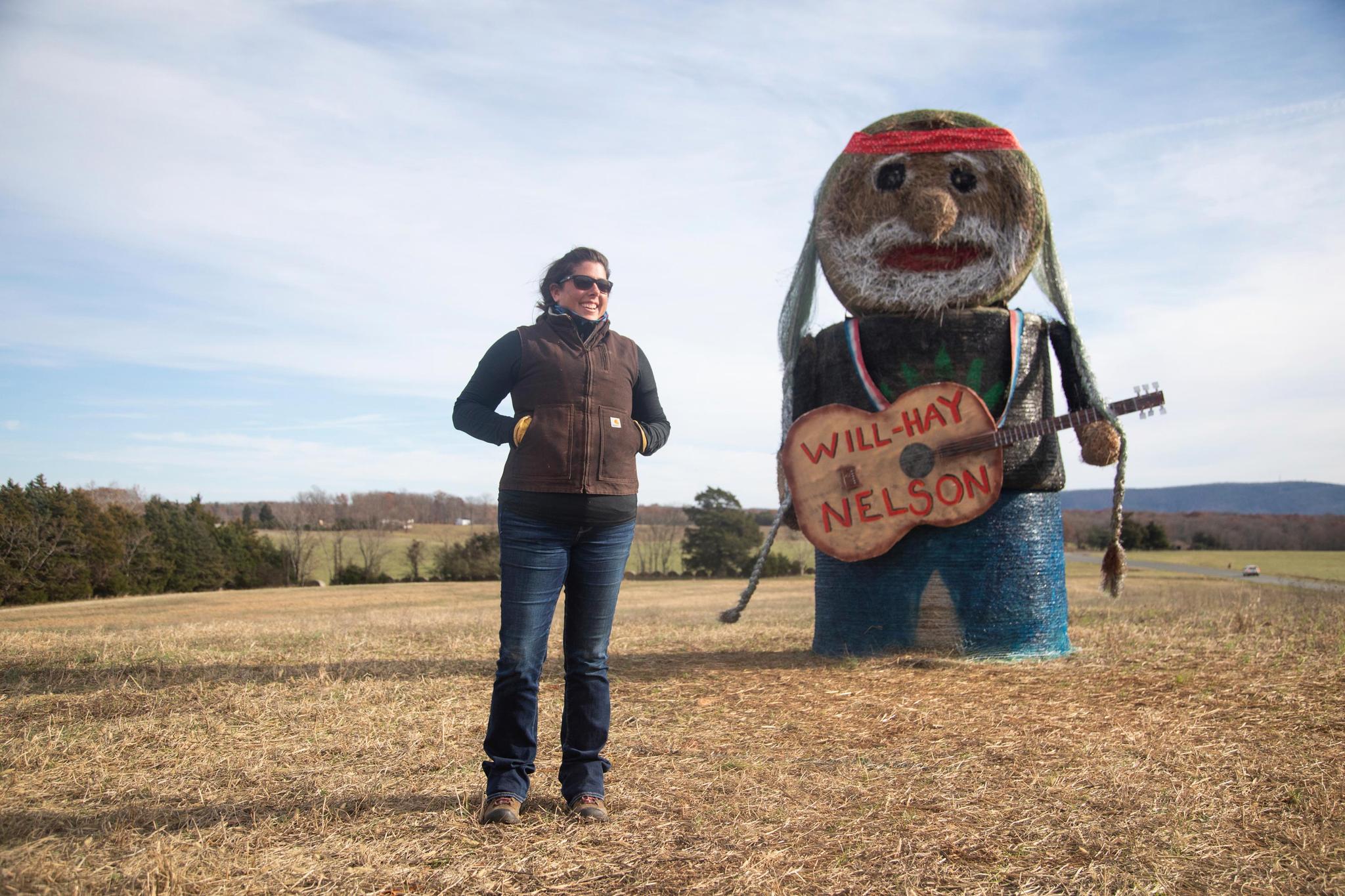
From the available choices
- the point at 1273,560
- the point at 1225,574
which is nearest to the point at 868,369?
the point at 1225,574

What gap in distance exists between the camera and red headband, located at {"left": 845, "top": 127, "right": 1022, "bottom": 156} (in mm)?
6676

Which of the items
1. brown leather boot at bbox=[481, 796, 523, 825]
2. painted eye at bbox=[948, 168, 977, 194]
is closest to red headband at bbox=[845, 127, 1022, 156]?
painted eye at bbox=[948, 168, 977, 194]

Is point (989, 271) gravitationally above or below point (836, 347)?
above

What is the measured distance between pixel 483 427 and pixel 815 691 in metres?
2.80

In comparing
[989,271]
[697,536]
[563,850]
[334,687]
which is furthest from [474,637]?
[697,536]

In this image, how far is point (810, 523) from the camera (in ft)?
21.9

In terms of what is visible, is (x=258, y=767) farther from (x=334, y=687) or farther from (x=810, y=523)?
(x=810, y=523)

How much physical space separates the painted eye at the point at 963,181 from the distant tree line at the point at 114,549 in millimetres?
21441

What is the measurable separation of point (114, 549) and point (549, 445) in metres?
26.1

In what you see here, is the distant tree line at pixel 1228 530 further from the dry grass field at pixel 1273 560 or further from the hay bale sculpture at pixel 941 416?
the hay bale sculpture at pixel 941 416

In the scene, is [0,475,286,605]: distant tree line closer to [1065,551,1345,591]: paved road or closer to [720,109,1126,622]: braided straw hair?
[720,109,1126,622]: braided straw hair

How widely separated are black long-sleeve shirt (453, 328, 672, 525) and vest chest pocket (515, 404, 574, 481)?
0.21 feet

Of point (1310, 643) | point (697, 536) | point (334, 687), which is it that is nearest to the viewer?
point (334, 687)

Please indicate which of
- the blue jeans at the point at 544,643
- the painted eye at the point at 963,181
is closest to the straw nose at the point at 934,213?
the painted eye at the point at 963,181
